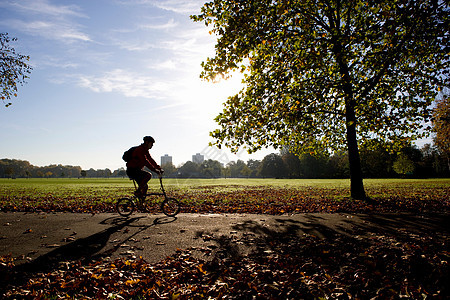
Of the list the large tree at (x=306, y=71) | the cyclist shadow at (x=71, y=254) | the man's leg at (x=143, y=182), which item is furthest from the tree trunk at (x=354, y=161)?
the cyclist shadow at (x=71, y=254)

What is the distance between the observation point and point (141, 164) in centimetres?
840

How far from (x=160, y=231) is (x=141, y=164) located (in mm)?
2653

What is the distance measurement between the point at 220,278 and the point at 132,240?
3007 millimetres

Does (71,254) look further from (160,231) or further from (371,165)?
(371,165)

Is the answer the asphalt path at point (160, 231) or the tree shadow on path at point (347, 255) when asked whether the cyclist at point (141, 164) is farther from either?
the tree shadow on path at point (347, 255)

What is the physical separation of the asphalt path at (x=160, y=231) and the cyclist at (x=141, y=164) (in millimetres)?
1277

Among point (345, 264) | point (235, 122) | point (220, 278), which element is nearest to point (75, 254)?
point (220, 278)

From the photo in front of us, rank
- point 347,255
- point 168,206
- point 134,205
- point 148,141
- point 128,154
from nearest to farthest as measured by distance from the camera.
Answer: point 347,255, point 128,154, point 148,141, point 134,205, point 168,206

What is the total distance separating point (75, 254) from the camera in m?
5.16

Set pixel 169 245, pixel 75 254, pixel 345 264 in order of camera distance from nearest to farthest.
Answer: pixel 345 264 < pixel 75 254 < pixel 169 245

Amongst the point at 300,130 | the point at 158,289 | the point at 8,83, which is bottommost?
the point at 158,289

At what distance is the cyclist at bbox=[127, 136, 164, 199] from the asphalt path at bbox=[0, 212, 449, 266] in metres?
1.28

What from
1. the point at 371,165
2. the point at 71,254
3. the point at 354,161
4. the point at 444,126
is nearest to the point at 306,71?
the point at 354,161

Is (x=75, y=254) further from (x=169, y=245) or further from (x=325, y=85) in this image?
(x=325, y=85)
